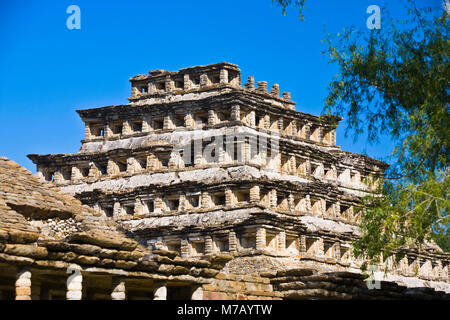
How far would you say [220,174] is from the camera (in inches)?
2115

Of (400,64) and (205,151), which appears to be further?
(205,151)

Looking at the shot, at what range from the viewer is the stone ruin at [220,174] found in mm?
51844

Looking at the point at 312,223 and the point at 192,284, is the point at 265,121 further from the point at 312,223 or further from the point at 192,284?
the point at 192,284

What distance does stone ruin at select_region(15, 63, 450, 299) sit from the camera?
170 ft

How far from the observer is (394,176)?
2558 centimetres

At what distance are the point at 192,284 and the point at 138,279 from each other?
2079 millimetres

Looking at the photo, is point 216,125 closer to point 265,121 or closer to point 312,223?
point 265,121

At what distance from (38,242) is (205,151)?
114ft

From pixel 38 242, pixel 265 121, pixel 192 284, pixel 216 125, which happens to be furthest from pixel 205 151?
pixel 38 242
